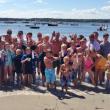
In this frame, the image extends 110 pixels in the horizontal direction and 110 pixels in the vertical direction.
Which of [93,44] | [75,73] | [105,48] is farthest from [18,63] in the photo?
[105,48]

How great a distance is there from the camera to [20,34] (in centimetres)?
1282

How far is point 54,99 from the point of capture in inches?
392

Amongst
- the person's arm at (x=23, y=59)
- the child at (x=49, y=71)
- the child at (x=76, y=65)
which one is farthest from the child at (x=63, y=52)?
the person's arm at (x=23, y=59)

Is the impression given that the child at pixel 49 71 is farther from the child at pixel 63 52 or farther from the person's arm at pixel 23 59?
the child at pixel 63 52

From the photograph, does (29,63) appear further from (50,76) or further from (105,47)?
(105,47)

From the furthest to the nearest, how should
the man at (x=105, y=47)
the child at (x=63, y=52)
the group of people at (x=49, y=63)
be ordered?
1. the man at (x=105, y=47)
2. the child at (x=63, y=52)
3. the group of people at (x=49, y=63)

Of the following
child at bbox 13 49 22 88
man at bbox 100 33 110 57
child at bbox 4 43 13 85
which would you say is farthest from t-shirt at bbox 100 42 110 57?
child at bbox 4 43 13 85

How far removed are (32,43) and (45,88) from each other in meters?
1.84

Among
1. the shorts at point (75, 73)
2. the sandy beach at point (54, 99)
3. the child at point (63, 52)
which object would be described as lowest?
the sandy beach at point (54, 99)

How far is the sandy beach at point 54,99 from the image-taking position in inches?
367

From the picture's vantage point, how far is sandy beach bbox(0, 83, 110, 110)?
932cm

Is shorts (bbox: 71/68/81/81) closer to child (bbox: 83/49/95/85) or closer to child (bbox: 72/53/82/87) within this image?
child (bbox: 72/53/82/87)

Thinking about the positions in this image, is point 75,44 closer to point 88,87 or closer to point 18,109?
point 88,87

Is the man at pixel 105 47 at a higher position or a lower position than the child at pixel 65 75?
higher
